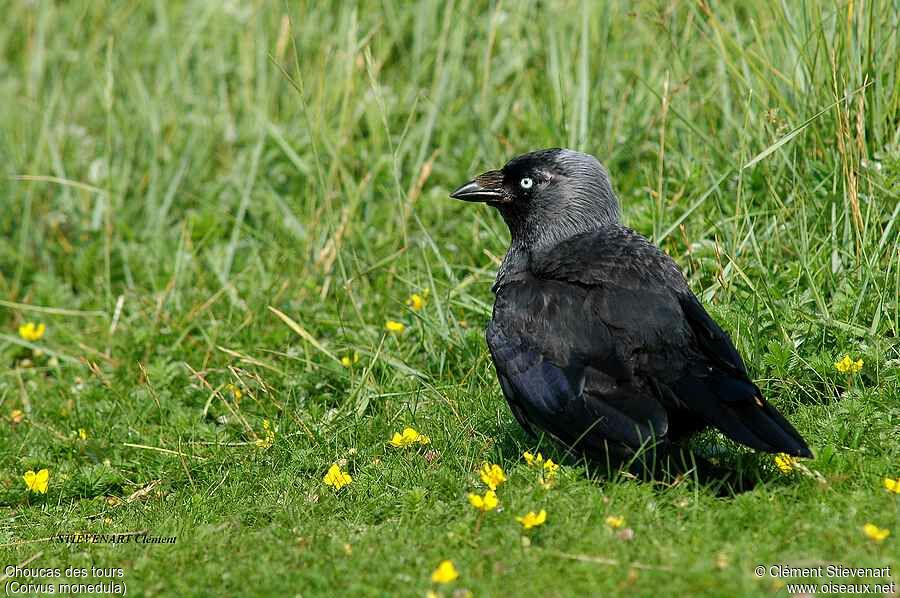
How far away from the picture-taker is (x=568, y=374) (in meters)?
3.99

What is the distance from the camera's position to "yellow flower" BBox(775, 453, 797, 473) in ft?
12.4

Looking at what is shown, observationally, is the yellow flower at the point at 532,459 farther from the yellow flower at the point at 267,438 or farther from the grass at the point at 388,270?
the yellow flower at the point at 267,438

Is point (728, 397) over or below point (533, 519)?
over

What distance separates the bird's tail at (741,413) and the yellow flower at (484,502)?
0.77m

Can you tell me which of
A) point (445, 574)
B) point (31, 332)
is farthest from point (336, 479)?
point (31, 332)

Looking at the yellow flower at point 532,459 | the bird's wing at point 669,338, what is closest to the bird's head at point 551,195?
the bird's wing at point 669,338

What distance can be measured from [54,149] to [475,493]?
4307 millimetres

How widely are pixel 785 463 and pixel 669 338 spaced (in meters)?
0.59

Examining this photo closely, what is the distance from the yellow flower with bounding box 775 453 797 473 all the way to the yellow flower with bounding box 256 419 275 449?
6.81ft

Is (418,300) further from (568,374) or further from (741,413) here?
(741,413)

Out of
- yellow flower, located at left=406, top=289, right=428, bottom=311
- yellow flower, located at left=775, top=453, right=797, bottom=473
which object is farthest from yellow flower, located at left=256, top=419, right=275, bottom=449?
yellow flower, located at left=775, top=453, right=797, bottom=473

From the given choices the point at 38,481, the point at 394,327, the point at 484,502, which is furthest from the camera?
the point at 394,327

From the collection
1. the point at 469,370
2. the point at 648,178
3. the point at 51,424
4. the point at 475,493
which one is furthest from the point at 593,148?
the point at 51,424

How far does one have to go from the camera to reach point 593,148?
239 inches
